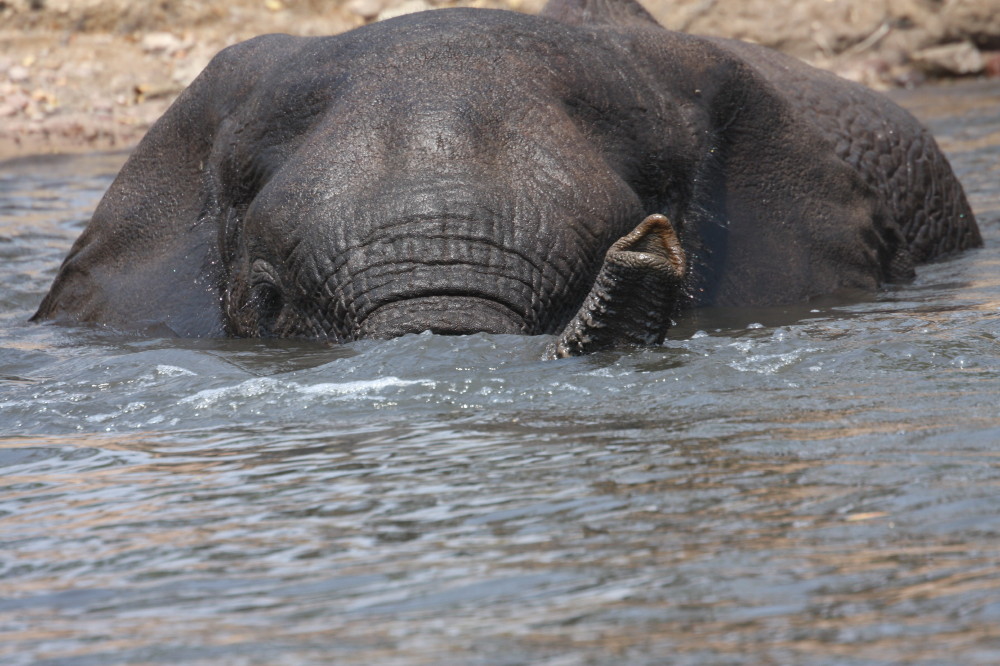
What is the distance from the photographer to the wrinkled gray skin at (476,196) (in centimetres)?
498

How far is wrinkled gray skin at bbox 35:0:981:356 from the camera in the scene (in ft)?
16.3

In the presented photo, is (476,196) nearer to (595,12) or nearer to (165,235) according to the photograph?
(165,235)

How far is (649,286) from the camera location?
14.5 ft

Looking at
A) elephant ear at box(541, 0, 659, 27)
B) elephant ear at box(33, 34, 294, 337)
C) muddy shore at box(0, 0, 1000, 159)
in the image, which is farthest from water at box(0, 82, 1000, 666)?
muddy shore at box(0, 0, 1000, 159)

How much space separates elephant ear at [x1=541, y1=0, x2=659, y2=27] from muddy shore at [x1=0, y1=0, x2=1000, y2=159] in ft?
29.2

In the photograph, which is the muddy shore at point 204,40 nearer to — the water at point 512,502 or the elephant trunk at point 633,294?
the water at point 512,502

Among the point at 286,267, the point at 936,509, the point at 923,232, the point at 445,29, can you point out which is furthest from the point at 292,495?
the point at 923,232

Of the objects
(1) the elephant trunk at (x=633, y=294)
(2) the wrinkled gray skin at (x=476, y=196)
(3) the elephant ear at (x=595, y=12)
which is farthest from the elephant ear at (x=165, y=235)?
(1) the elephant trunk at (x=633, y=294)

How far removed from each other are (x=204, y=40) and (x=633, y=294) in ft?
47.1

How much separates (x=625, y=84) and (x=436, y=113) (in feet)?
2.77

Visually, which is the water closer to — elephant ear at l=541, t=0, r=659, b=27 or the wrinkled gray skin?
the wrinkled gray skin

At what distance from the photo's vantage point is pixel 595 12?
7359mm

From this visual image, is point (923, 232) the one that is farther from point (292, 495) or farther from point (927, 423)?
point (292, 495)

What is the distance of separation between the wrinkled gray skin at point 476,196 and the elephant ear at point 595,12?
0.03 meters
